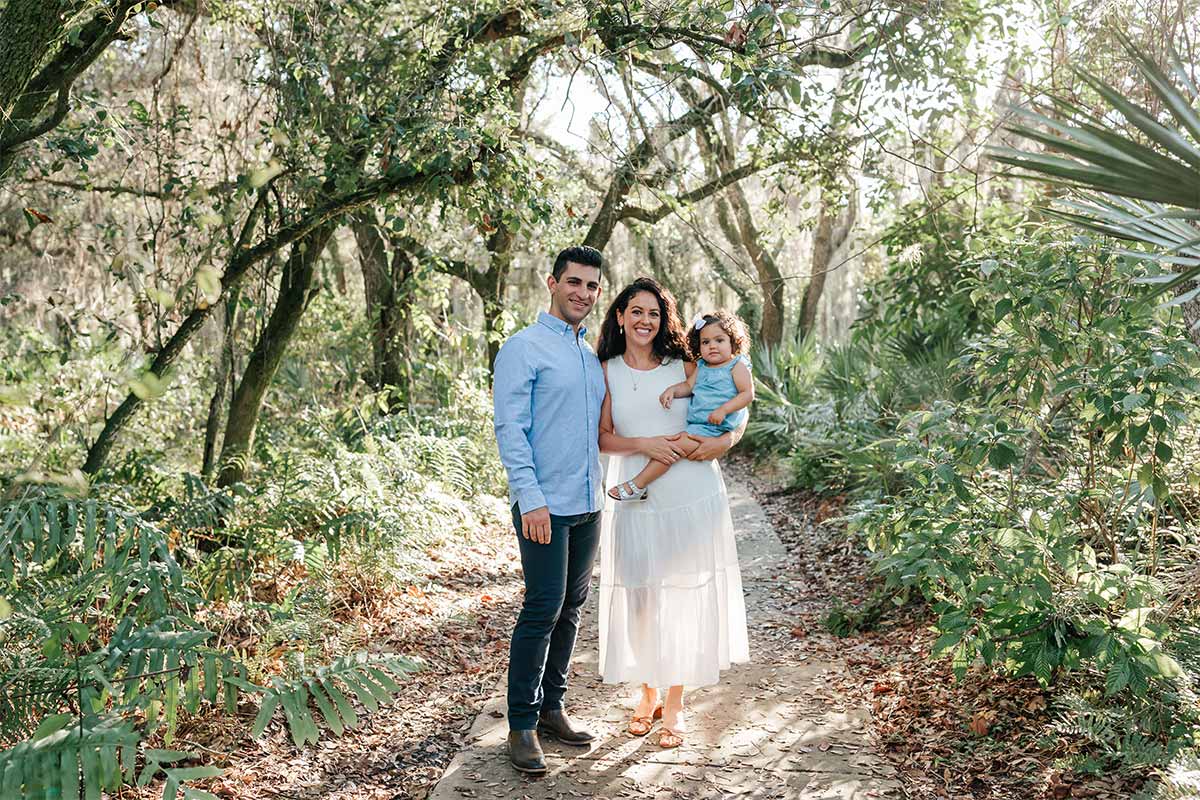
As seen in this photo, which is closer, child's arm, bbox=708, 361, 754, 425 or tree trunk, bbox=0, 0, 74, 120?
tree trunk, bbox=0, 0, 74, 120

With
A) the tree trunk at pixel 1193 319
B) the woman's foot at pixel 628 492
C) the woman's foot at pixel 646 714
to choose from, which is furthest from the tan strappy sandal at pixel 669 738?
the tree trunk at pixel 1193 319

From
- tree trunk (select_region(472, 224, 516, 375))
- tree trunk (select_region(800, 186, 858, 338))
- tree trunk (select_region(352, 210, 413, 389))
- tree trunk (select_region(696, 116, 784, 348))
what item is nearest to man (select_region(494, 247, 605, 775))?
tree trunk (select_region(352, 210, 413, 389))

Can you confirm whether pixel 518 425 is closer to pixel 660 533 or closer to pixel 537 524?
pixel 537 524

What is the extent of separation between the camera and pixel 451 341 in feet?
33.6

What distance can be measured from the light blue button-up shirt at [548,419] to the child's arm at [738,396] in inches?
21.5

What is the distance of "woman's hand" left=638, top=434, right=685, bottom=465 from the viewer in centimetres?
417

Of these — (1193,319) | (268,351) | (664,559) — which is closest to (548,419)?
(664,559)

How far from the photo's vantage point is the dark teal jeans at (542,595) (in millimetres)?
3914

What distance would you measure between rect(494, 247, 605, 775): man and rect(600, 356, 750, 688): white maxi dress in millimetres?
248

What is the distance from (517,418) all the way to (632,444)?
609 millimetres

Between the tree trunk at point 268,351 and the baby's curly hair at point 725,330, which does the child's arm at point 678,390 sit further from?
the tree trunk at point 268,351

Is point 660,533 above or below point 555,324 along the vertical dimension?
below

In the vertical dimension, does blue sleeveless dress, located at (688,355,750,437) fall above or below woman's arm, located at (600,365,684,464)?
above

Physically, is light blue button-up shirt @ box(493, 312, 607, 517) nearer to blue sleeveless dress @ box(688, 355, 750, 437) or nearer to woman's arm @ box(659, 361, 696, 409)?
woman's arm @ box(659, 361, 696, 409)
